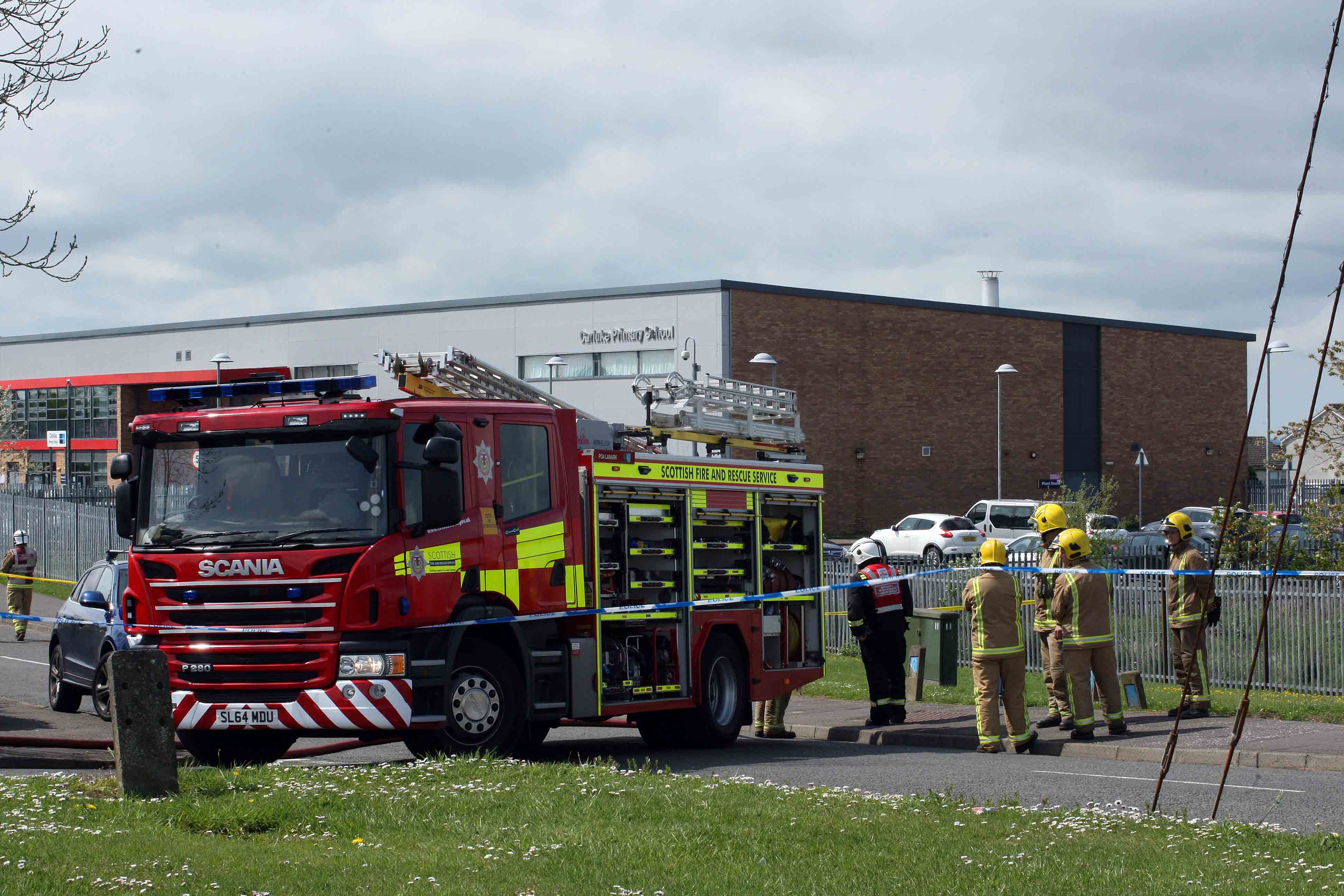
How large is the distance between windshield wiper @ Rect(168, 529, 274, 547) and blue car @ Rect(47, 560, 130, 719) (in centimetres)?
428

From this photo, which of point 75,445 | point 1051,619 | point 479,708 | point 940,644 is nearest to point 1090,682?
point 1051,619

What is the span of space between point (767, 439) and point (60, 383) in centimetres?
6193

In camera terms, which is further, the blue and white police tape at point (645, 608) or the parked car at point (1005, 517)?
the parked car at point (1005, 517)

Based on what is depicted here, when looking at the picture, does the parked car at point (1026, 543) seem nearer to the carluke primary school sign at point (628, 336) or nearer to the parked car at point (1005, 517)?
the parked car at point (1005, 517)

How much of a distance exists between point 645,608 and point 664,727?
167cm

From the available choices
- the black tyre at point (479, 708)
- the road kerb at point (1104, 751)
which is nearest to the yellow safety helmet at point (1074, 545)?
the road kerb at point (1104, 751)

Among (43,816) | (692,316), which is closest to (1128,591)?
(43,816)

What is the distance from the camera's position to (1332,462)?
20.8 meters

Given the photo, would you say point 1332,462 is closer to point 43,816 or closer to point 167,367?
point 43,816

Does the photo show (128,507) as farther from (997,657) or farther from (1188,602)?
(1188,602)

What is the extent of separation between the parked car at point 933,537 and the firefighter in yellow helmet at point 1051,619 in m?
29.8

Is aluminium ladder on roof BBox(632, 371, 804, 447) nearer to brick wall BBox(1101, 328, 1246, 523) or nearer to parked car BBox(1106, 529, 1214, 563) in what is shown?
parked car BBox(1106, 529, 1214, 563)

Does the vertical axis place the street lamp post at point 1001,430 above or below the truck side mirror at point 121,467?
above

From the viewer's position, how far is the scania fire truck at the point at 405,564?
10.3m
